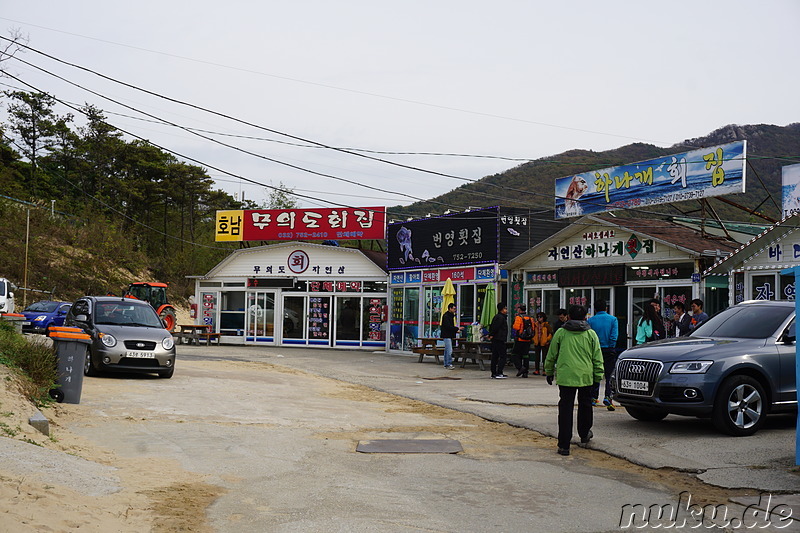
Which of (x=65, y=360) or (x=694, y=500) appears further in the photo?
(x=65, y=360)

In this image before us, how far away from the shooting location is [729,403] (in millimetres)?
10258

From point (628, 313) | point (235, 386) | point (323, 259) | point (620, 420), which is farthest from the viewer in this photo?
point (323, 259)

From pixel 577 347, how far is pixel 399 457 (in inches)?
101

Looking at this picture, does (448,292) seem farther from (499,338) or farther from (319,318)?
(319,318)

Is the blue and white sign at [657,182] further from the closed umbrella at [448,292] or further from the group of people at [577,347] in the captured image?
the closed umbrella at [448,292]

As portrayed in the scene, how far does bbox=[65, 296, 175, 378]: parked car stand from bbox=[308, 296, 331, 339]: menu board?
15.8 m

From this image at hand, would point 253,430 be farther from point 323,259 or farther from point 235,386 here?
point 323,259

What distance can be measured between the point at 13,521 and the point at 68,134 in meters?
61.2

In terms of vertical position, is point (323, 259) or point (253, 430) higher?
point (323, 259)

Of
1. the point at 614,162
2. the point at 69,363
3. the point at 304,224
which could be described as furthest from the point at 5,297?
the point at 614,162

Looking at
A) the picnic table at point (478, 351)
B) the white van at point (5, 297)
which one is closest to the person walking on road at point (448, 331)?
the picnic table at point (478, 351)

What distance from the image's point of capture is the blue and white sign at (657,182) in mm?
19547

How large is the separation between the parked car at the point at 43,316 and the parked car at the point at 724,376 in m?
25.5

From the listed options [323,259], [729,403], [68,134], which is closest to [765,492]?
[729,403]
